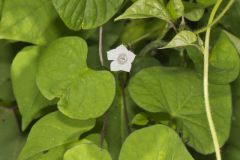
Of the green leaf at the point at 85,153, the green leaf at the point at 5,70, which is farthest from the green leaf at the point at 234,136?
the green leaf at the point at 5,70

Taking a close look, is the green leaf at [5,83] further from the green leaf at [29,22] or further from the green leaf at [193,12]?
the green leaf at [193,12]

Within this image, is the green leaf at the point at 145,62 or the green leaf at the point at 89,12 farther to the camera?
the green leaf at the point at 145,62

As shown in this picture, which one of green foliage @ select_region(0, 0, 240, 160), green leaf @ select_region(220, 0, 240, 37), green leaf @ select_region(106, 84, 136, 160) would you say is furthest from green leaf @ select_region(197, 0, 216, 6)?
green leaf @ select_region(106, 84, 136, 160)

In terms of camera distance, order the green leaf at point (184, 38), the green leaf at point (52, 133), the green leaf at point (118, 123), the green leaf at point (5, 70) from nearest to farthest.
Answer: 1. the green leaf at point (184, 38)
2. the green leaf at point (52, 133)
3. the green leaf at point (118, 123)
4. the green leaf at point (5, 70)

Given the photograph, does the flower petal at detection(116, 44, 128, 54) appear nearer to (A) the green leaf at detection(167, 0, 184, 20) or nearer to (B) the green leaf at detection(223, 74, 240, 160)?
(A) the green leaf at detection(167, 0, 184, 20)

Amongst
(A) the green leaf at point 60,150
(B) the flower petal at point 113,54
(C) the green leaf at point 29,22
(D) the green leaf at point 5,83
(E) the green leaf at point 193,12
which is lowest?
(D) the green leaf at point 5,83

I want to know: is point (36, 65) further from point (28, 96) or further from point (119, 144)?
point (119, 144)

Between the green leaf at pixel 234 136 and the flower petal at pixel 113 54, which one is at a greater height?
the flower petal at pixel 113 54

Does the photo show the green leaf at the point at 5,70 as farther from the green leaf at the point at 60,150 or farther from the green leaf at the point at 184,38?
the green leaf at the point at 184,38

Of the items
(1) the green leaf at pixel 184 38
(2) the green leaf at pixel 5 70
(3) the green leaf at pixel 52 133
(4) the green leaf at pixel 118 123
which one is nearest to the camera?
(1) the green leaf at pixel 184 38
